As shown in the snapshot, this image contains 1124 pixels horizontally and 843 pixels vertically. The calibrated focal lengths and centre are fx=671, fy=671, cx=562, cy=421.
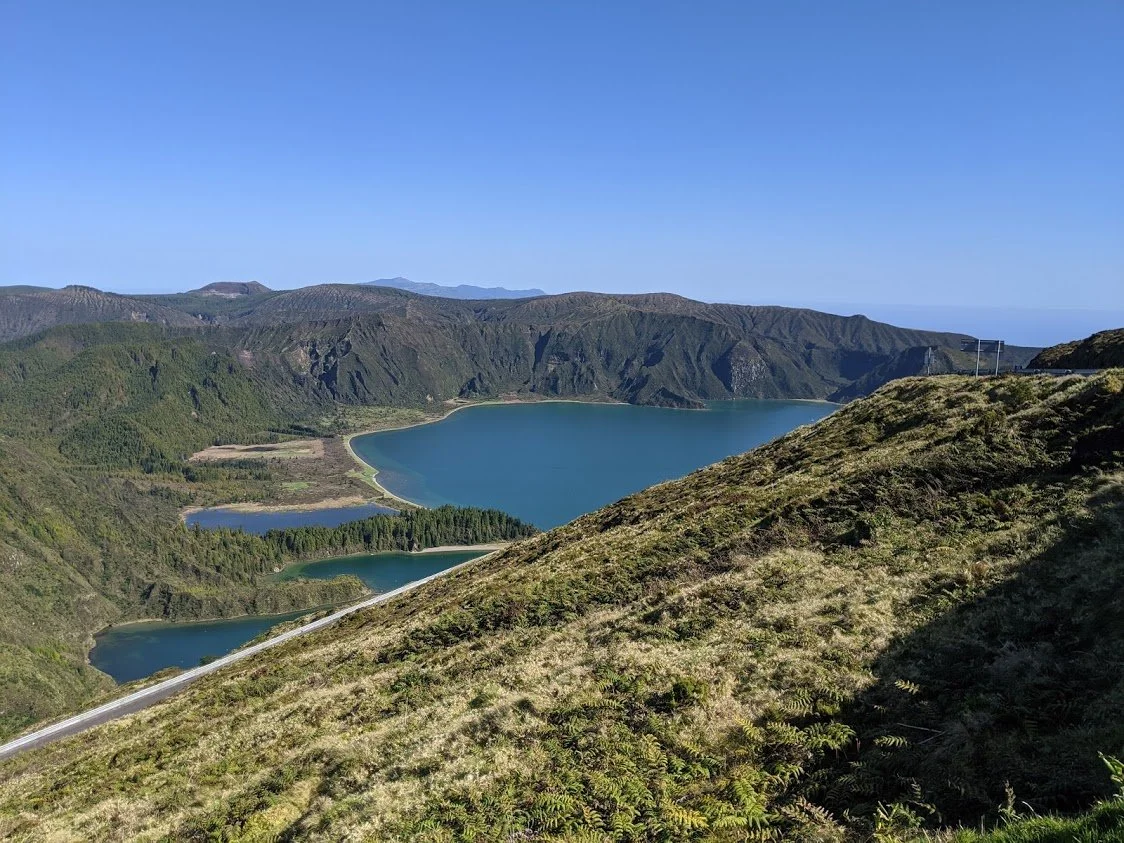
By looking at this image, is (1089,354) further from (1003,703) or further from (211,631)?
(211,631)

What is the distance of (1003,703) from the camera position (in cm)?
1194

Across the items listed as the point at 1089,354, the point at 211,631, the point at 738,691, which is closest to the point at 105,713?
the point at 738,691

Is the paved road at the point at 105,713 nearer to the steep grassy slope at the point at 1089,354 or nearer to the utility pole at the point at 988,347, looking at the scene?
the utility pole at the point at 988,347

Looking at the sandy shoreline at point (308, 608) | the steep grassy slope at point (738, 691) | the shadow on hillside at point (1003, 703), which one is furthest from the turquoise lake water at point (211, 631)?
the shadow on hillside at point (1003, 703)

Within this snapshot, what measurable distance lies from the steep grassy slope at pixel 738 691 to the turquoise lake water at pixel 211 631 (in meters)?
99.0

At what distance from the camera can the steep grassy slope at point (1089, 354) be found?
1831 inches

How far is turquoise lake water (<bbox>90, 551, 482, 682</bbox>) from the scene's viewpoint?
128 m

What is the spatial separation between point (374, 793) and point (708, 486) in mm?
33191

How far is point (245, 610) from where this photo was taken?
153 m

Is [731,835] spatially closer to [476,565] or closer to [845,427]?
[845,427]

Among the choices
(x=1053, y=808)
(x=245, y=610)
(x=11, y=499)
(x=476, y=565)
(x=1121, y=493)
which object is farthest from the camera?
(x=11, y=499)

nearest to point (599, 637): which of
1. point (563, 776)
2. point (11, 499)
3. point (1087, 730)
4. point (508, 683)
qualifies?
point (508, 683)

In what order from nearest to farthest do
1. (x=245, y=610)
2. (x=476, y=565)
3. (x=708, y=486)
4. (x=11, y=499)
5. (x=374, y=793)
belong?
1. (x=374, y=793)
2. (x=708, y=486)
3. (x=476, y=565)
4. (x=245, y=610)
5. (x=11, y=499)

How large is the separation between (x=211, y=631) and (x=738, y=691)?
15633cm
